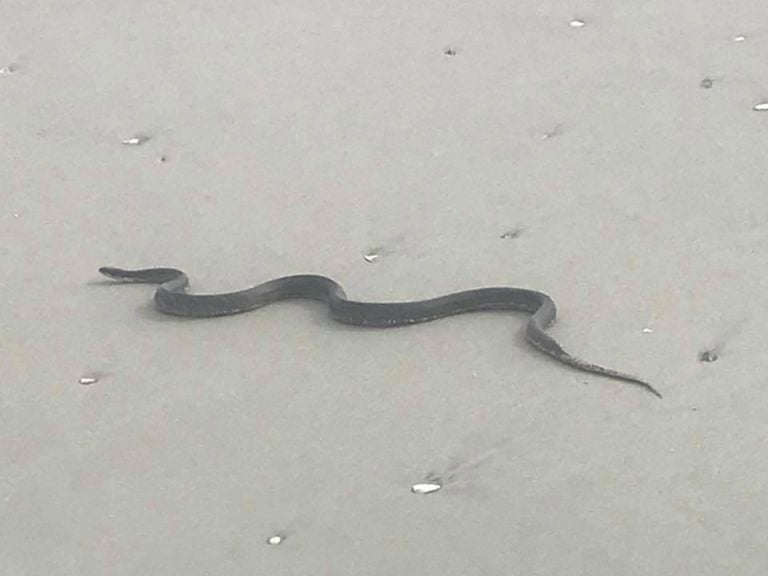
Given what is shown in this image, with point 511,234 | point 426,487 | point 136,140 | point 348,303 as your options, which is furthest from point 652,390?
point 136,140

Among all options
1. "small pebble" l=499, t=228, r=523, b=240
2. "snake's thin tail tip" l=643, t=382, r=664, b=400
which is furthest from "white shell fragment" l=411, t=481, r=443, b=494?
"small pebble" l=499, t=228, r=523, b=240

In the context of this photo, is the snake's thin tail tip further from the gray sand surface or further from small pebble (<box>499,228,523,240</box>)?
small pebble (<box>499,228,523,240</box>)

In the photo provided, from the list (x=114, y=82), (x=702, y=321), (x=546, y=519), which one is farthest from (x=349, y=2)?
(x=546, y=519)

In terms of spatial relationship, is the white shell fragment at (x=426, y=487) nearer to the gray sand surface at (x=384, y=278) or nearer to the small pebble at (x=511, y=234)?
the gray sand surface at (x=384, y=278)

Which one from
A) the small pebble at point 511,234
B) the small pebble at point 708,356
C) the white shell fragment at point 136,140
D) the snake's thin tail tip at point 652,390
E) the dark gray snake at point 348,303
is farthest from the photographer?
the white shell fragment at point 136,140

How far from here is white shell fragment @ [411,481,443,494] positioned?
4.40 meters

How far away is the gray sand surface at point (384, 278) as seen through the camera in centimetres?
428

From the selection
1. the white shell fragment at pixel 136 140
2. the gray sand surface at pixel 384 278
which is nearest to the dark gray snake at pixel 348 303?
the gray sand surface at pixel 384 278

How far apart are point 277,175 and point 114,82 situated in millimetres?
1141

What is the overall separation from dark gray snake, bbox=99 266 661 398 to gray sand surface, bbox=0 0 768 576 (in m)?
0.07

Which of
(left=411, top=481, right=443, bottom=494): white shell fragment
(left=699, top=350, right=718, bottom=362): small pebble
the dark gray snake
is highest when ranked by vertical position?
(left=699, top=350, right=718, bottom=362): small pebble

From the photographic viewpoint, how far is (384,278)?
5.79 m

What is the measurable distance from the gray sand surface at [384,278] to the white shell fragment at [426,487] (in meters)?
0.03

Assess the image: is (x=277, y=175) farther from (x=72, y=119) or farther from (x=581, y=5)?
(x=581, y=5)
